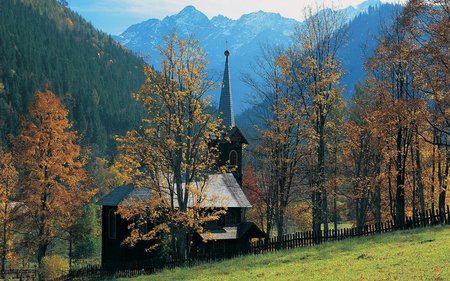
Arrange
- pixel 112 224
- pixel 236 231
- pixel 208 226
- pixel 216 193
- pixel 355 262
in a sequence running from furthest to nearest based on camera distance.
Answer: pixel 236 231
pixel 216 193
pixel 208 226
pixel 112 224
pixel 355 262

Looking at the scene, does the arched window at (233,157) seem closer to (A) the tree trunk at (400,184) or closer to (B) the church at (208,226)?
(B) the church at (208,226)

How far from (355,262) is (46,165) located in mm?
25096

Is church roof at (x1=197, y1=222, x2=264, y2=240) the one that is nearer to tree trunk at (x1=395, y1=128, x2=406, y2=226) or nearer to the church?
the church

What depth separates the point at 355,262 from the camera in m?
22.8

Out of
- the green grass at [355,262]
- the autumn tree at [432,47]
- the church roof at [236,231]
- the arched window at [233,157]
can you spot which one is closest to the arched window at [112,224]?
the church roof at [236,231]

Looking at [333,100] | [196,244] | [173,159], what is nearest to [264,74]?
[333,100]

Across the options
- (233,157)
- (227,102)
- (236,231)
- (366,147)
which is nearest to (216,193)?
(236,231)

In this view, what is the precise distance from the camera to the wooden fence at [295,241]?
31.5 m

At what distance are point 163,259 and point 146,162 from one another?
9.29 m

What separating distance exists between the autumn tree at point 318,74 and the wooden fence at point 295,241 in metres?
1.47

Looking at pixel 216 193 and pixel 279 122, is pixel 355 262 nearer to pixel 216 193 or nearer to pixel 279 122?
pixel 279 122

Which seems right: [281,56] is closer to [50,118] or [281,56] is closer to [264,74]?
[264,74]

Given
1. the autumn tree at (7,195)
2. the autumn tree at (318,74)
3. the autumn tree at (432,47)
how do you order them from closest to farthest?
the autumn tree at (432,47) < the autumn tree at (318,74) < the autumn tree at (7,195)

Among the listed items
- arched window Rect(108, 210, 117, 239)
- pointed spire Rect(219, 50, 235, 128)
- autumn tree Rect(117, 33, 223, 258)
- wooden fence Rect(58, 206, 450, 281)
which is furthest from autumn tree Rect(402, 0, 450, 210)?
arched window Rect(108, 210, 117, 239)
